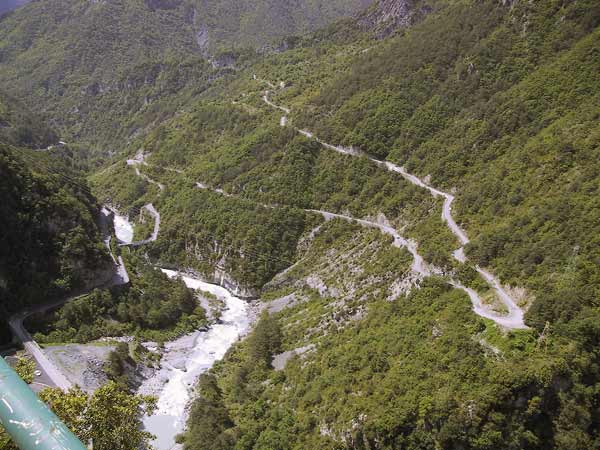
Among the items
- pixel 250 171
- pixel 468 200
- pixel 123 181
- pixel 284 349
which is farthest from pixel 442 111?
pixel 123 181

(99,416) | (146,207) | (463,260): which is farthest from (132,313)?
(99,416)

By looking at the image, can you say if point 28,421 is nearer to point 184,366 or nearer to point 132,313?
point 184,366

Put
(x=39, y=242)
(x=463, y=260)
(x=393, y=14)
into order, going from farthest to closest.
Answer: (x=393, y=14) < (x=39, y=242) < (x=463, y=260)

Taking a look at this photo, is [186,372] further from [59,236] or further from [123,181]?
[123,181]

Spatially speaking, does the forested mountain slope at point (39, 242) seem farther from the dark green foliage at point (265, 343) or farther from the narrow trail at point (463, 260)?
the narrow trail at point (463, 260)

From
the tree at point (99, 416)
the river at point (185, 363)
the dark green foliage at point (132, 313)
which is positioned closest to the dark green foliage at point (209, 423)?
the river at point (185, 363)

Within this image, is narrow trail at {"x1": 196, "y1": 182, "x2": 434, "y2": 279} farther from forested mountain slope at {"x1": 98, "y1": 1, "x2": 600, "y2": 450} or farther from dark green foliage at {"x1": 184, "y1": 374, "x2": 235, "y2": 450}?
dark green foliage at {"x1": 184, "y1": 374, "x2": 235, "y2": 450}

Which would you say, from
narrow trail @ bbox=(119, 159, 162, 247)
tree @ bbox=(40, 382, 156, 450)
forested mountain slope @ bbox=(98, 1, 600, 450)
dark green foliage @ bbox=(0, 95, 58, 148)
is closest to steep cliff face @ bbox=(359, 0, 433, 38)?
forested mountain slope @ bbox=(98, 1, 600, 450)
